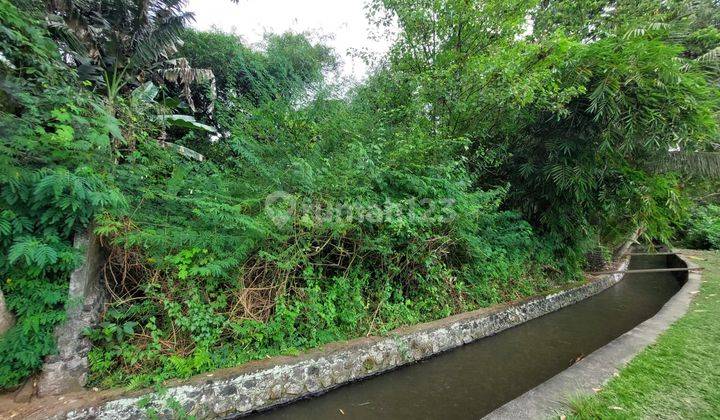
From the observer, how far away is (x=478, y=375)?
3250 mm

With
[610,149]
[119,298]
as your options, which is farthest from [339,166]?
[610,149]

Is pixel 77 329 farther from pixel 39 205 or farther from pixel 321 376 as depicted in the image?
pixel 321 376

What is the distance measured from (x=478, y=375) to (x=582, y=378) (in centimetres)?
108

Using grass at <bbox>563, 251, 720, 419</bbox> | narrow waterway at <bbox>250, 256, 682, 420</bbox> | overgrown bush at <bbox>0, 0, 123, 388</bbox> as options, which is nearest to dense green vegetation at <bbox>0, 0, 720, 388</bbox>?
overgrown bush at <bbox>0, 0, 123, 388</bbox>

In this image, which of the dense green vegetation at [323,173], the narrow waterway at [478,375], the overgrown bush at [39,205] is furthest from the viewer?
the narrow waterway at [478,375]

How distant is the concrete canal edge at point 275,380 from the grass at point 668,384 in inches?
65.9

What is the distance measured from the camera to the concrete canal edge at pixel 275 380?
1.97 meters

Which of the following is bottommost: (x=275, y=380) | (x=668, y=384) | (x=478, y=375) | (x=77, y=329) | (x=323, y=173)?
(x=478, y=375)

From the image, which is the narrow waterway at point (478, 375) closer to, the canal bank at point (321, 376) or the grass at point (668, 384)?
the canal bank at point (321, 376)

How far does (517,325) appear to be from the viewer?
4617 mm

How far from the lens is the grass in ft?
6.46

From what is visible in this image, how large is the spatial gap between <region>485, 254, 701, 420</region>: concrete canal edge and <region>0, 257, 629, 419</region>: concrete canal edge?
1.32 meters

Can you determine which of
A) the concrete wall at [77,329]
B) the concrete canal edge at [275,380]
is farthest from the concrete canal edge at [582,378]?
the concrete wall at [77,329]

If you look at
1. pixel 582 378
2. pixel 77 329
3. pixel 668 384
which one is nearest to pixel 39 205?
pixel 77 329
